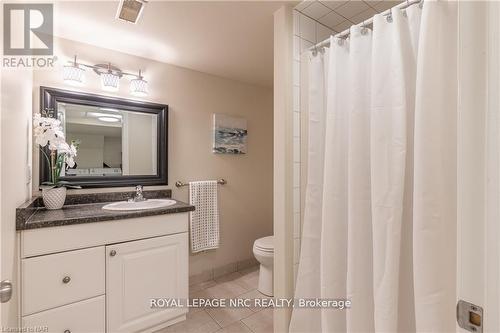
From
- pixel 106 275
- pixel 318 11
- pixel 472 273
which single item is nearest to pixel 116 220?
pixel 106 275

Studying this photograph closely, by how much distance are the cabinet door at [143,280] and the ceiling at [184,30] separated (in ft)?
4.88

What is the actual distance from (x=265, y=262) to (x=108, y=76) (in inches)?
81.0

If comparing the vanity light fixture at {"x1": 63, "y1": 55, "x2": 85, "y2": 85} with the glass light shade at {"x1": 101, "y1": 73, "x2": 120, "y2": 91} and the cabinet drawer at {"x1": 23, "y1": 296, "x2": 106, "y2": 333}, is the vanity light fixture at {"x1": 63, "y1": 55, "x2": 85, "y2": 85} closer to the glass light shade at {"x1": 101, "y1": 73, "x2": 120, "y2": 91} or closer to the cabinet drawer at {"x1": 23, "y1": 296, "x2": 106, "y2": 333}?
the glass light shade at {"x1": 101, "y1": 73, "x2": 120, "y2": 91}

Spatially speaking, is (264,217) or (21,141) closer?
(21,141)

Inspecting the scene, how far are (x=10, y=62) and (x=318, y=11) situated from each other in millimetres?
1714

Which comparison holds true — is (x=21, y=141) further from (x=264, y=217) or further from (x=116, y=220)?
(x=264, y=217)

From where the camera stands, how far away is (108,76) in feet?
6.40

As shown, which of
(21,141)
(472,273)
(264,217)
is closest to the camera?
(472,273)

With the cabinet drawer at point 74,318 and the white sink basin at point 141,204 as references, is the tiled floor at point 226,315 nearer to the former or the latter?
the cabinet drawer at point 74,318

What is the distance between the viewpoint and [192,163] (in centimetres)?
243

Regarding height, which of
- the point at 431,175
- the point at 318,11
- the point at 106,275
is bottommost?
the point at 106,275

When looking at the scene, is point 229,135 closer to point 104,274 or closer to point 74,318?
point 104,274

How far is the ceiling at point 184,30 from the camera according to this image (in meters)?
1.47

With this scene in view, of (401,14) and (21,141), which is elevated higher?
(401,14)
